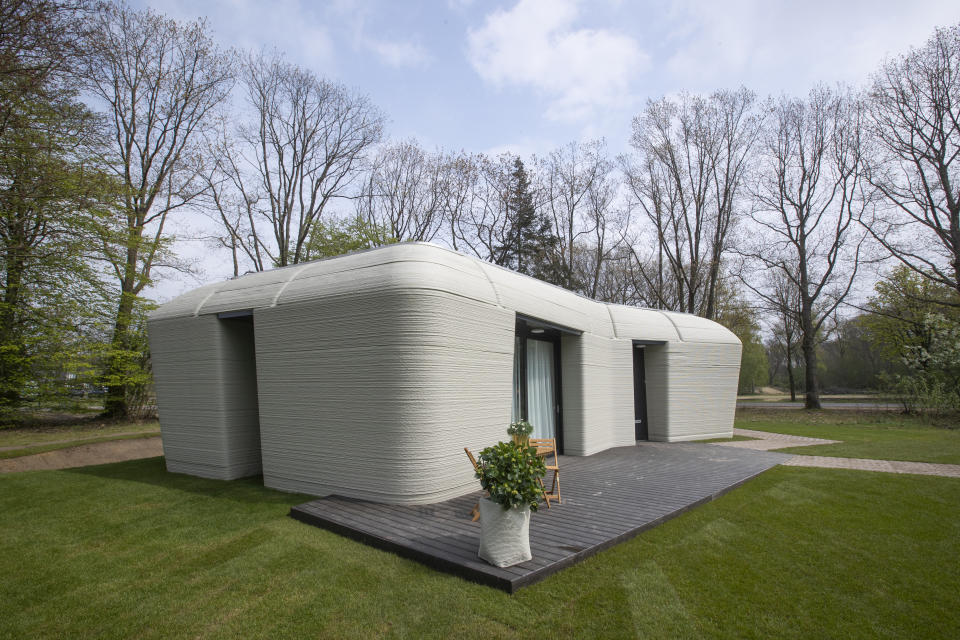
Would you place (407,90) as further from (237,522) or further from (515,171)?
(515,171)

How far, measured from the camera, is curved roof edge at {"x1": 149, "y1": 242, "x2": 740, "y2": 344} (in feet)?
20.8

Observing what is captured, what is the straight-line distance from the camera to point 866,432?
46.5ft

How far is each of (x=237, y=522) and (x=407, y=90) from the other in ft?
32.1

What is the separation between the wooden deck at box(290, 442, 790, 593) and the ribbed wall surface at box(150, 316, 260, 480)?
105 inches

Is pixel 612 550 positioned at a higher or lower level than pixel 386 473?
lower

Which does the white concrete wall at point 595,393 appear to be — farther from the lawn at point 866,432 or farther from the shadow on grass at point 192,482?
the shadow on grass at point 192,482

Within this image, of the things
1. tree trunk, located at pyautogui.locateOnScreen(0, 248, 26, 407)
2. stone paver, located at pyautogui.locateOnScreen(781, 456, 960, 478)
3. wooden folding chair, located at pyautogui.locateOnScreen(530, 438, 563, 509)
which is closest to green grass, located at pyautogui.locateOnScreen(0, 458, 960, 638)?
wooden folding chair, located at pyautogui.locateOnScreen(530, 438, 563, 509)

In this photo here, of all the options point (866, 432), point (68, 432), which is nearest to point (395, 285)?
point (68, 432)

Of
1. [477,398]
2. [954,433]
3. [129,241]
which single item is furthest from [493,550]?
[129,241]

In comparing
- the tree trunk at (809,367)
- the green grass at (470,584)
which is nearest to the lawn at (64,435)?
the green grass at (470,584)

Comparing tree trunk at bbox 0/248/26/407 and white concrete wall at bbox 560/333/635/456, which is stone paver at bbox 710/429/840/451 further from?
tree trunk at bbox 0/248/26/407

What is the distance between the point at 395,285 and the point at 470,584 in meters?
3.58

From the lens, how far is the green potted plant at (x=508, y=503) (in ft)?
13.3

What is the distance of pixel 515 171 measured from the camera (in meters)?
25.8
